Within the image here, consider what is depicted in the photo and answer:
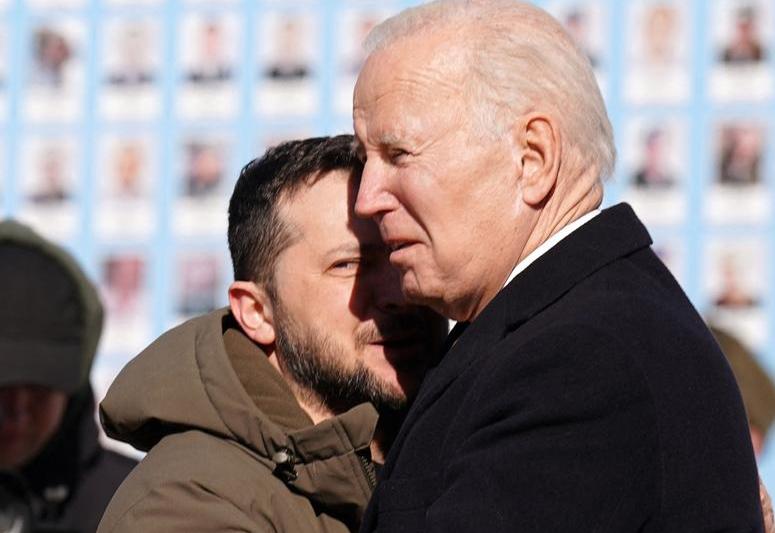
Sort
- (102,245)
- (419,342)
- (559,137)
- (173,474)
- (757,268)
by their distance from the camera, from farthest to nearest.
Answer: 1. (102,245)
2. (757,268)
3. (419,342)
4. (173,474)
5. (559,137)

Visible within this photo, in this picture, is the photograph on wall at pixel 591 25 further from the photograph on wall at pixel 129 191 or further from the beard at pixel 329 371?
the beard at pixel 329 371

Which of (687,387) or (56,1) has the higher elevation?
(56,1)

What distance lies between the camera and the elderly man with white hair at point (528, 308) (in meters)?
1.61

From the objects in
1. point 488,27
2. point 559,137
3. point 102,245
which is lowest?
point 102,245

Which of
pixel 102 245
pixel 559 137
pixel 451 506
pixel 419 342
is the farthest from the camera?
pixel 102 245

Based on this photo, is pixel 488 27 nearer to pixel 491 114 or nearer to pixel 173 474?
pixel 491 114

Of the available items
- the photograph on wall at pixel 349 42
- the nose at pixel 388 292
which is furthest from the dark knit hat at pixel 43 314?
the nose at pixel 388 292

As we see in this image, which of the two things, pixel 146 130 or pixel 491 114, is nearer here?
pixel 491 114

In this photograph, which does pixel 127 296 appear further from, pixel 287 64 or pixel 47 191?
pixel 287 64

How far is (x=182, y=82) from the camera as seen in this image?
3.92 m

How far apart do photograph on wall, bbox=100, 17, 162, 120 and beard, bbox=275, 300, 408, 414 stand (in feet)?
5.75

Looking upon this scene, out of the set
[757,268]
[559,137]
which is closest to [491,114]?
[559,137]

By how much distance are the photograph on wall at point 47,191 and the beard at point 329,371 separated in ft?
5.74

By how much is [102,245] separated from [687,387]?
2.42 meters
